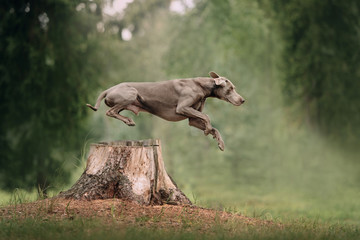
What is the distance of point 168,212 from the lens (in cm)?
551

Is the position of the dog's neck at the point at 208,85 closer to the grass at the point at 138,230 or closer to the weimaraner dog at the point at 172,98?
the weimaraner dog at the point at 172,98

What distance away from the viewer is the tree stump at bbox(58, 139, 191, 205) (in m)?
5.82

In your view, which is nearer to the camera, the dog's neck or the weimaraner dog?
the weimaraner dog

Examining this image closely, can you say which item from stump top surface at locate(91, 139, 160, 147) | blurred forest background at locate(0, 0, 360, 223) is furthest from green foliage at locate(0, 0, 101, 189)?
stump top surface at locate(91, 139, 160, 147)

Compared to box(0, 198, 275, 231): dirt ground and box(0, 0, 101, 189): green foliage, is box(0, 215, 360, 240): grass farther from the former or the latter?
box(0, 0, 101, 189): green foliage

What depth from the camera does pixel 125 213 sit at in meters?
5.33

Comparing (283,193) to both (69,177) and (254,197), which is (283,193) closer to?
(254,197)

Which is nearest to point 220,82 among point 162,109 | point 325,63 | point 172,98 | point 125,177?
point 172,98

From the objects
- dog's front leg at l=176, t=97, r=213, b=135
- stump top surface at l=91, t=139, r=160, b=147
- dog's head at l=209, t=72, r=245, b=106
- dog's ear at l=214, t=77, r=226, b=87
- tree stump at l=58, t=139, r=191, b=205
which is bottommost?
tree stump at l=58, t=139, r=191, b=205

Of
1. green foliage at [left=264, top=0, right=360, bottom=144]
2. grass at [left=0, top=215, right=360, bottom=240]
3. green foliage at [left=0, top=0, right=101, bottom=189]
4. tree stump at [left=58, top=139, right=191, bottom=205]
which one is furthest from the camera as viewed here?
green foliage at [left=264, top=0, right=360, bottom=144]

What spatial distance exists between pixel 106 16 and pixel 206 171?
8442 millimetres

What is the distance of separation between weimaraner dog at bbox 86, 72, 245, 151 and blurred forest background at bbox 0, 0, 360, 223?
5.50 ft

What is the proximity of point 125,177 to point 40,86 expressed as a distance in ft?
19.0

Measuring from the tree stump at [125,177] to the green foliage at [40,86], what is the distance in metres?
4.72
